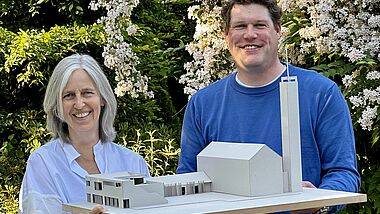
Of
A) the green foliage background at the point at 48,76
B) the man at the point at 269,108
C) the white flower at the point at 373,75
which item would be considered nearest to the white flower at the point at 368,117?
the white flower at the point at 373,75

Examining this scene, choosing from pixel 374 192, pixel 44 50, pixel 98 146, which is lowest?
pixel 374 192

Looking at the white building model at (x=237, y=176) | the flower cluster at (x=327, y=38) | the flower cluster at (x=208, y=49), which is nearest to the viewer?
the white building model at (x=237, y=176)

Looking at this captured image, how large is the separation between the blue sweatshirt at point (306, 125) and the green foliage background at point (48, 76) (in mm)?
2777

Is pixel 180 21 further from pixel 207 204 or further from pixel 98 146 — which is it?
pixel 207 204

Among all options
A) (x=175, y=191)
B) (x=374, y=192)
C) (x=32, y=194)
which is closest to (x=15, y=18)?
(x=374, y=192)

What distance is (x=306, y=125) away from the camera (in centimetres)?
309

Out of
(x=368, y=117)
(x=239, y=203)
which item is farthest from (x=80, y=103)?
(x=368, y=117)

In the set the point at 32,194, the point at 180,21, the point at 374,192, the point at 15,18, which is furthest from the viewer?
the point at 180,21

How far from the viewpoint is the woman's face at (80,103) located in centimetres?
333

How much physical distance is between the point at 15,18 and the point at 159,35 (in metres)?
1.18

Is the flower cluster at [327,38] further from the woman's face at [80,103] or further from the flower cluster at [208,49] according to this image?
the woman's face at [80,103]

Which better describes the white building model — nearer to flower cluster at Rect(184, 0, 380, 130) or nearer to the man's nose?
the man's nose

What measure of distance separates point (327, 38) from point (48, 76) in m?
2.27

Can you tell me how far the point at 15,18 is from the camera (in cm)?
689
